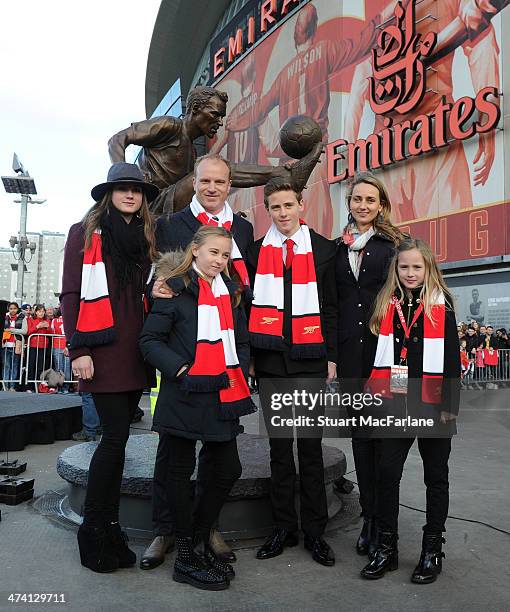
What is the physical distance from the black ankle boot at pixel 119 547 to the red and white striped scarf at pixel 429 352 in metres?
1.50

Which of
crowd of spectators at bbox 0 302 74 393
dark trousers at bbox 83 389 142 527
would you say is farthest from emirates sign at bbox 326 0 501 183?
dark trousers at bbox 83 389 142 527

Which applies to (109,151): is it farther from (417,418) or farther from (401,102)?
(401,102)

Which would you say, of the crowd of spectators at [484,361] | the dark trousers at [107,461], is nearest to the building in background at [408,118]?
the crowd of spectators at [484,361]

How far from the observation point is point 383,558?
2857mm

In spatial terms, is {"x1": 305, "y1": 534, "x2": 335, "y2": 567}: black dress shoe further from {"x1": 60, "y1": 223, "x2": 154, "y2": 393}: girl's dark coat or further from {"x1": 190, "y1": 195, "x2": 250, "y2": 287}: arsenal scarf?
{"x1": 190, "y1": 195, "x2": 250, "y2": 287}: arsenal scarf

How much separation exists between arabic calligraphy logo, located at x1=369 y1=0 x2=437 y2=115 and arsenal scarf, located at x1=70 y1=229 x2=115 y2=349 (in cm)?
1955

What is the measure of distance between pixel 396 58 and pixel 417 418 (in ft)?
69.1

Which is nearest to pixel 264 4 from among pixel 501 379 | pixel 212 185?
pixel 501 379

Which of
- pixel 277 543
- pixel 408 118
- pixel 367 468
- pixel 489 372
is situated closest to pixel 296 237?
pixel 367 468

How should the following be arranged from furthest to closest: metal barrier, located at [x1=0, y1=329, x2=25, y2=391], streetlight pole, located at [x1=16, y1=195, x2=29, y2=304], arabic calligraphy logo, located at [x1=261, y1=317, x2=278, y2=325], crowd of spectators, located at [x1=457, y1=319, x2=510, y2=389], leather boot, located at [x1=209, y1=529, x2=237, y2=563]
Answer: streetlight pole, located at [x1=16, y1=195, x2=29, y2=304], crowd of spectators, located at [x1=457, y1=319, x2=510, y2=389], metal barrier, located at [x1=0, y1=329, x2=25, y2=391], arabic calligraphy logo, located at [x1=261, y1=317, x2=278, y2=325], leather boot, located at [x1=209, y1=529, x2=237, y2=563]

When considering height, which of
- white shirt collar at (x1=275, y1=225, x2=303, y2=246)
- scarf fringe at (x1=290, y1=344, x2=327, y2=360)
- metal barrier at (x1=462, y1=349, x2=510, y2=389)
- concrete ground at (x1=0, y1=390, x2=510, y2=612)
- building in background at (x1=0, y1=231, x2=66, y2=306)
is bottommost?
concrete ground at (x1=0, y1=390, x2=510, y2=612)

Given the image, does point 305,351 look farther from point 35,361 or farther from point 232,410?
point 35,361

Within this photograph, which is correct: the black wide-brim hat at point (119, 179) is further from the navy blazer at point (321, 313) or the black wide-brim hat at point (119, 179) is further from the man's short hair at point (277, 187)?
the navy blazer at point (321, 313)

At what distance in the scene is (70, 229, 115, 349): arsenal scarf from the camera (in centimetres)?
280
